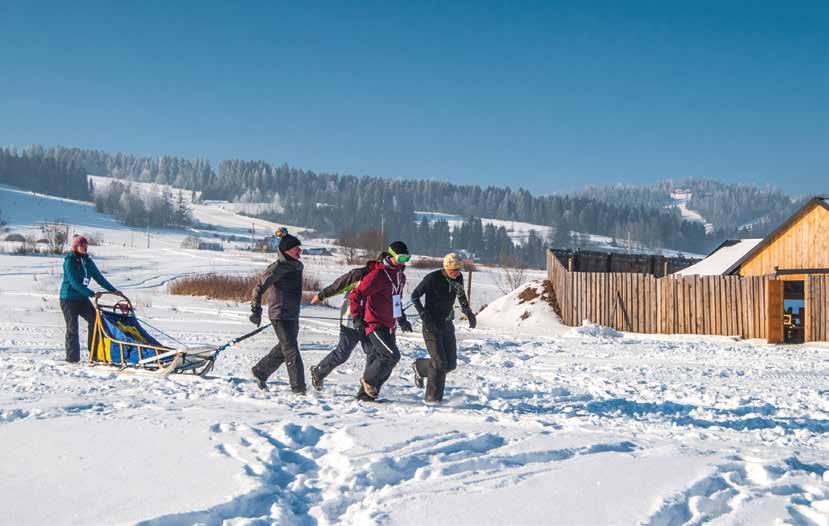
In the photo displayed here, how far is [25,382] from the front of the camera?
314 inches

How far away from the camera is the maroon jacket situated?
7.73 m

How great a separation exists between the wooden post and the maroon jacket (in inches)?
524

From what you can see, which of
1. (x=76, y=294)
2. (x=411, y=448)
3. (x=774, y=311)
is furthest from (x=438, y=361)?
(x=774, y=311)

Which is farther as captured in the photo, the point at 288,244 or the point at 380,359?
the point at 288,244

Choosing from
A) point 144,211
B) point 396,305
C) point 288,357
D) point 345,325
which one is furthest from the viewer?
point 144,211

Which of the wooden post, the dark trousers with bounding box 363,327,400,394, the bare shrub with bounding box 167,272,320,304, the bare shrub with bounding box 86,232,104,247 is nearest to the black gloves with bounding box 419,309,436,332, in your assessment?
the dark trousers with bounding box 363,327,400,394

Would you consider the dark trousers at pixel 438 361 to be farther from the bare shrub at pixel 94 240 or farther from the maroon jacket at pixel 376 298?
the bare shrub at pixel 94 240

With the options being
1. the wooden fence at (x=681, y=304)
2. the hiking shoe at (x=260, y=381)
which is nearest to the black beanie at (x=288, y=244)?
the hiking shoe at (x=260, y=381)

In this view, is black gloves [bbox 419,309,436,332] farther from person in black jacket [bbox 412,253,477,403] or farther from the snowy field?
the snowy field

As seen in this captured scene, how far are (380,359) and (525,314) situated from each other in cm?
1699

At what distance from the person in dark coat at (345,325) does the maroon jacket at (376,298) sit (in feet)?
0.40

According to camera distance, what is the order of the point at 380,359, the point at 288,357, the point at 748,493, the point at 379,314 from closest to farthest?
1. the point at 748,493
2. the point at 380,359
3. the point at 379,314
4. the point at 288,357

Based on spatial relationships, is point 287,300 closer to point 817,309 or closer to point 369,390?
point 369,390

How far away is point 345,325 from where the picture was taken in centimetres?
815
